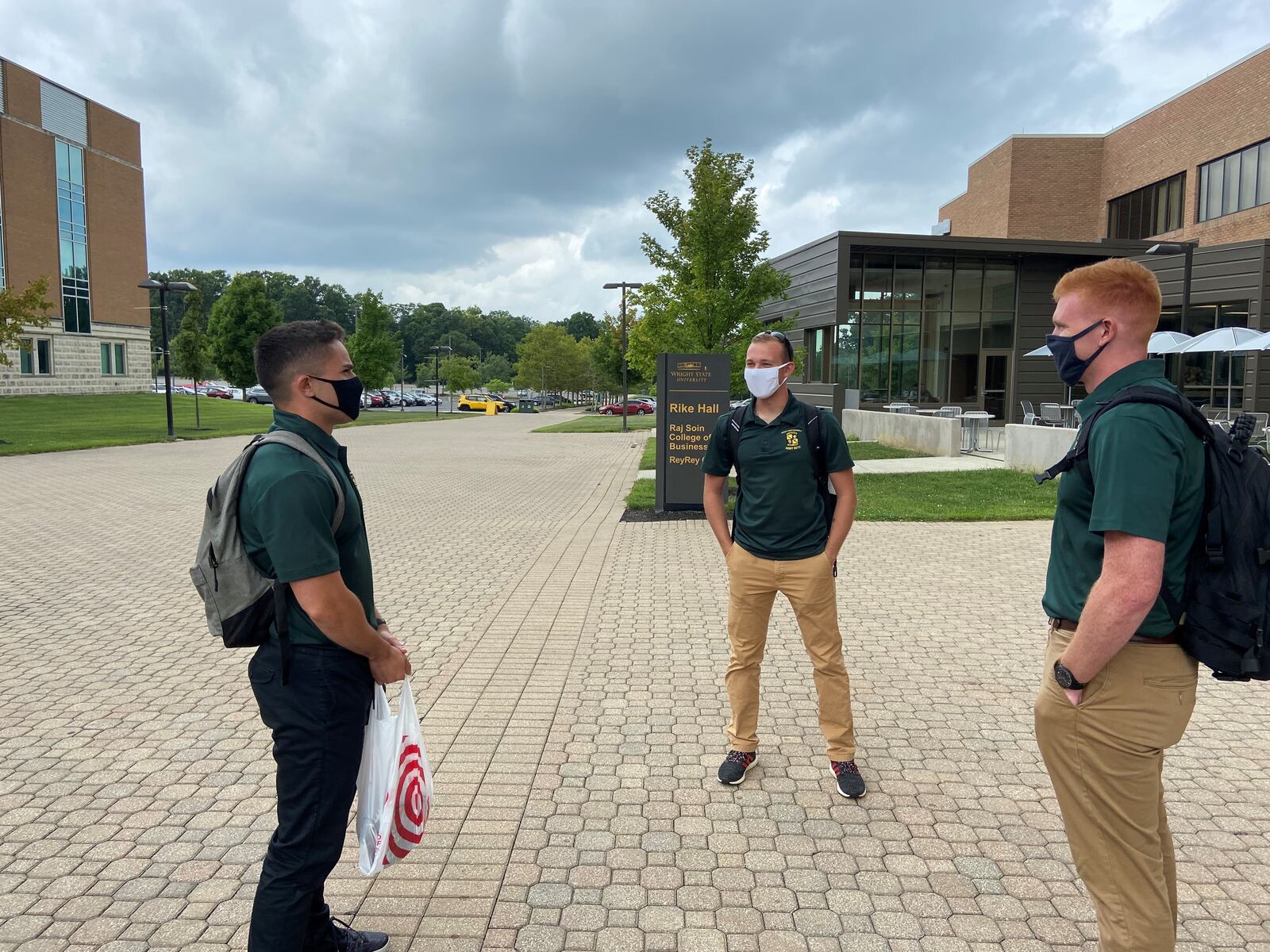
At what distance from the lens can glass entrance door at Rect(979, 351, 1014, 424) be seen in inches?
1137

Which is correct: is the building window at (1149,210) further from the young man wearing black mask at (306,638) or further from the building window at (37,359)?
the building window at (37,359)

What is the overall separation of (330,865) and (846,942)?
1.63 metres

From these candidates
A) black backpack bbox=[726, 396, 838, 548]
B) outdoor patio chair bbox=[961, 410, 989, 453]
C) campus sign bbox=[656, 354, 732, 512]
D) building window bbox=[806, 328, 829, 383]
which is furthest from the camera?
building window bbox=[806, 328, 829, 383]

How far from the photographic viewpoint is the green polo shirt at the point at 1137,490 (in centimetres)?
194

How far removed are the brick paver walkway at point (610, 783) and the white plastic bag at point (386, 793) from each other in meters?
0.47

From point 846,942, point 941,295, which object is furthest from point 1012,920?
point 941,295

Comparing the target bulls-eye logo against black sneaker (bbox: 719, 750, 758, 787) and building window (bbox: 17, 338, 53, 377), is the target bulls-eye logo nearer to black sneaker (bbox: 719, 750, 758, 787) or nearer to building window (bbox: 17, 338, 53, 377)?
black sneaker (bbox: 719, 750, 758, 787)

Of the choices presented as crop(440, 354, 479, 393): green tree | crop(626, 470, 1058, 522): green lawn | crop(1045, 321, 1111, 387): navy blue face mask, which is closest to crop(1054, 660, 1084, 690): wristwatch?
crop(1045, 321, 1111, 387): navy blue face mask

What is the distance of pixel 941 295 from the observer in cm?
2870

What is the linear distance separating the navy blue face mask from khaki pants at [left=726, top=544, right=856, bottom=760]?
171cm

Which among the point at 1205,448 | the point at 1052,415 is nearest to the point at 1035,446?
the point at 1052,415

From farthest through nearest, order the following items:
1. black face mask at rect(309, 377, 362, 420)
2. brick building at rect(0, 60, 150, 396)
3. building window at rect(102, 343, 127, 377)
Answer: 1. building window at rect(102, 343, 127, 377)
2. brick building at rect(0, 60, 150, 396)
3. black face mask at rect(309, 377, 362, 420)

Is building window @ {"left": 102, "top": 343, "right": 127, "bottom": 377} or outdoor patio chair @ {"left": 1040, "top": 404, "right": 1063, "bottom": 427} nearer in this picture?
outdoor patio chair @ {"left": 1040, "top": 404, "right": 1063, "bottom": 427}

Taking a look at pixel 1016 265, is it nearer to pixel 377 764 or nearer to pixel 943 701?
pixel 943 701
